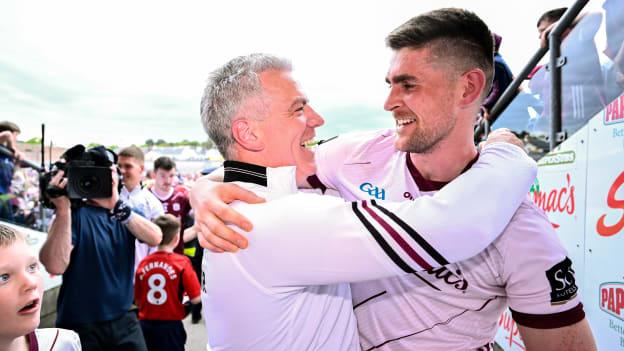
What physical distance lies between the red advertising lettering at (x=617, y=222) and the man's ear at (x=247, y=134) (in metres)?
1.75

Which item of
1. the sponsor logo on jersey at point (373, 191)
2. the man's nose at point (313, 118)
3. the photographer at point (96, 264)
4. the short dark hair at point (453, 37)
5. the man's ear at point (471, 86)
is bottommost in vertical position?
the photographer at point (96, 264)

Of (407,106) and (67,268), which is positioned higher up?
(407,106)

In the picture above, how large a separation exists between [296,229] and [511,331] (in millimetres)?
2818

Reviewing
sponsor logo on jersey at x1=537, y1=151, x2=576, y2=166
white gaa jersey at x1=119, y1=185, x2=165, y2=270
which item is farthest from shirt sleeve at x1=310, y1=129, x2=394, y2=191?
white gaa jersey at x1=119, y1=185, x2=165, y2=270

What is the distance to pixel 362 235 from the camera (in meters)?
0.99

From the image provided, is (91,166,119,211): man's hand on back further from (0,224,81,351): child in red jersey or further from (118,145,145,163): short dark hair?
(118,145,145,163): short dark hair

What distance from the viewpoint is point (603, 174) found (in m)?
2.04

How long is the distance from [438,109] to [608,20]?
1379 millimetres

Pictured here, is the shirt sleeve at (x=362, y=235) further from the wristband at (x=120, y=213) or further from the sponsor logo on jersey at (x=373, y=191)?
the wristband at (x=120, y=213)

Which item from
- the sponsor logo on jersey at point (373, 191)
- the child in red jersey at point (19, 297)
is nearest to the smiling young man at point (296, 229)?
the sponsor logo on jersey at point (373, 191)

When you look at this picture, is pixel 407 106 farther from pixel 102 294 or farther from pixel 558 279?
pixel 102 294

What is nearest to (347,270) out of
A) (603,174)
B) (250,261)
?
(250,261)

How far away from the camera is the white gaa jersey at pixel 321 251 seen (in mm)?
991

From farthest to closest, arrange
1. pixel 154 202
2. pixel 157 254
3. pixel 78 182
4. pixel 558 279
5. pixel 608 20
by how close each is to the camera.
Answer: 1. pixel 154 202
2. pixel 157 254
3. pixel 78 182
4. pixel 608 20
5. pixel 558 279
